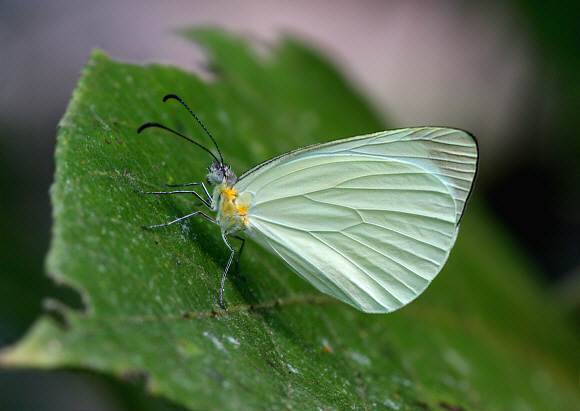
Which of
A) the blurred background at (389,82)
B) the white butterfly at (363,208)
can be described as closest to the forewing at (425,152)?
the white butterfly at (363,208)

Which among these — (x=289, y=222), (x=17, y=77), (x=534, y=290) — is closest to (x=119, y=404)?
(x=289, y=222)

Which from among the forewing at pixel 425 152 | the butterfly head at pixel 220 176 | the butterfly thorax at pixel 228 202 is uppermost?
the forewing at pixel 425 152

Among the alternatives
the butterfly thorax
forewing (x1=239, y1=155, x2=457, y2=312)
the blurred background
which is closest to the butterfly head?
the butterfly thorax

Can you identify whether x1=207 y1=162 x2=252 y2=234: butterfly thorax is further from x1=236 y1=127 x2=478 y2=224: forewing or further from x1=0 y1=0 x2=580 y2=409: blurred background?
x1=0 y1=0 x2=580 y2=409: blurred background

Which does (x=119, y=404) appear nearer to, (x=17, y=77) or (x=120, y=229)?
(x=120, y=229)

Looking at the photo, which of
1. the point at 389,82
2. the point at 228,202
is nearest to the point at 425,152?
the point at 228,202

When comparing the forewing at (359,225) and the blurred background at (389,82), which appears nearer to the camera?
the forewing at (359,225)

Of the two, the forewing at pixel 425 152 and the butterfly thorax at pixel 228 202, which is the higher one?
the forewing at pixel 425 152

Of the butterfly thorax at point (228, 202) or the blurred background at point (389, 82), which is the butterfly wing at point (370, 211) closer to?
the butterfly thorax at point (228, 202)
